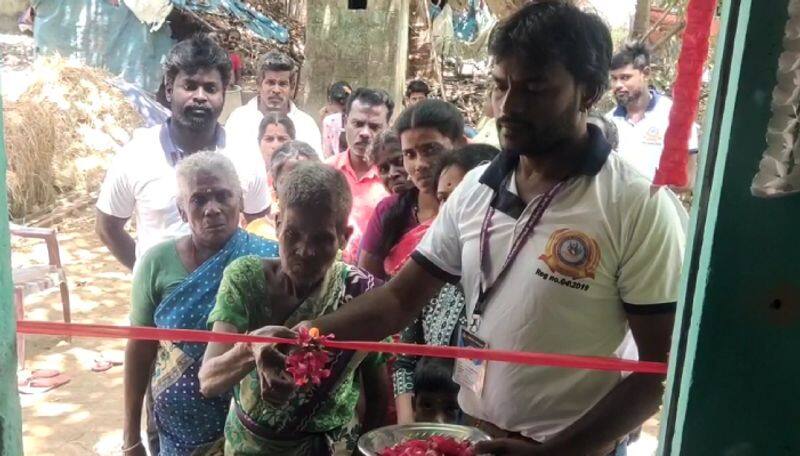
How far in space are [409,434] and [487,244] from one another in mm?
519

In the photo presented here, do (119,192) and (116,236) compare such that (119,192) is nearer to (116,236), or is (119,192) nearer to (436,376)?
(116,236)

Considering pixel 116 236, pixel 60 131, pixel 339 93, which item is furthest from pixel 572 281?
pixel 60 131

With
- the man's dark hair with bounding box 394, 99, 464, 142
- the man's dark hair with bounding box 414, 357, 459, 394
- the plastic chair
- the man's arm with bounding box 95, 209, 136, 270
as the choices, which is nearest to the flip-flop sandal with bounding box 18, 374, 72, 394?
the plastic chair

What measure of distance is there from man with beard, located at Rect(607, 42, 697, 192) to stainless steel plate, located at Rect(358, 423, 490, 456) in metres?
3.43

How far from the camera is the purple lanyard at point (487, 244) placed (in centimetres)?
184

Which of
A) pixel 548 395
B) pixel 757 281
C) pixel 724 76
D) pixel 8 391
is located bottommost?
pixel 548 395

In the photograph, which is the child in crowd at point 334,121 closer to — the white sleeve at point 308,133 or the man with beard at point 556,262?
the white sleeve at point 308,133

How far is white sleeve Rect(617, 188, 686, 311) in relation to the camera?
167cm

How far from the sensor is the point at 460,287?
241 cm

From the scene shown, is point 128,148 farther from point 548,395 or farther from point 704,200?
point 704,200

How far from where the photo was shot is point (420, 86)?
6809 mm

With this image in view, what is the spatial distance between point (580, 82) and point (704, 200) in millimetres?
1062

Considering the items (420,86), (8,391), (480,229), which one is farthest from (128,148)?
(420,86)

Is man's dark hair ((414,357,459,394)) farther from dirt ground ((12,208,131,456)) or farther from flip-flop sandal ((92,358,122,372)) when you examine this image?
flip-flop sandal ((92,358,122,372))
